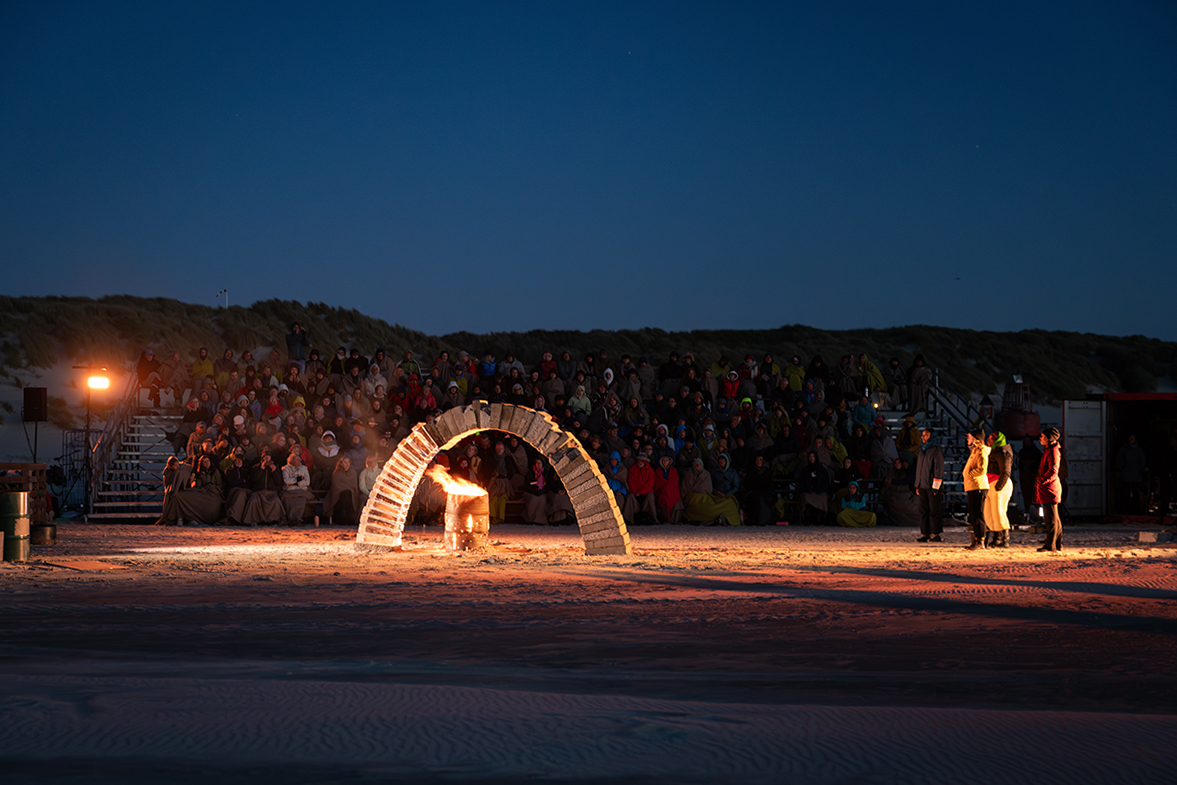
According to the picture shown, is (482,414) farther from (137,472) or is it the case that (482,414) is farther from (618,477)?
(137,472)

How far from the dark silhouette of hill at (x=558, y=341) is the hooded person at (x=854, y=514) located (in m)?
24.2

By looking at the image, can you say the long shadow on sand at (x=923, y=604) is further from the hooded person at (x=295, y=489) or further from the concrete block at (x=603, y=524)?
the hooded person at (x=295, y=489)

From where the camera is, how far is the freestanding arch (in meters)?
11.6

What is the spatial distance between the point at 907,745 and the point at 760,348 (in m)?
55.2

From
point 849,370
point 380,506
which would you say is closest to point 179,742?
point 380,506

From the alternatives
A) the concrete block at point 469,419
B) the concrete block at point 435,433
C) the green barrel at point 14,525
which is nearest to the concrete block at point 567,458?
the concrete block at point 469,419

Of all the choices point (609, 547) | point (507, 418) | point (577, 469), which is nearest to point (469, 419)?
point (507, 418)

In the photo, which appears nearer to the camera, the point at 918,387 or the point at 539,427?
the point at 539,427

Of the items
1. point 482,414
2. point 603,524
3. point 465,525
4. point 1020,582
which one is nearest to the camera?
point 1020,582

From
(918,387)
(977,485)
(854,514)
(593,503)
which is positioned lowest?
(854,514)

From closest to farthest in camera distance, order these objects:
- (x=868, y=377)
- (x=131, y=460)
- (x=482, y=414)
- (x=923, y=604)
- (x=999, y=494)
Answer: (x=923, y=604), (x=482, y=414), (x=999, y=494), (x=131, y=460), (x=868, y=377)

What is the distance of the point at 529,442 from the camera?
1230 cm

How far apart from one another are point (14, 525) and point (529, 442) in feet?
17.4

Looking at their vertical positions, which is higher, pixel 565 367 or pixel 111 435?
pixel 565 367
